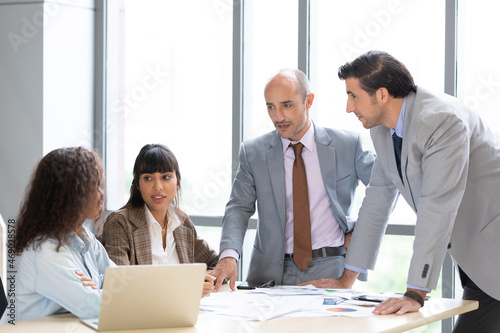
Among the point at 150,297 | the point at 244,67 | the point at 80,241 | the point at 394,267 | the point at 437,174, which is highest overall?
the point at 244,67

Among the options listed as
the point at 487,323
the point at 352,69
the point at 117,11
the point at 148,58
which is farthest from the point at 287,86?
the point at 117,11

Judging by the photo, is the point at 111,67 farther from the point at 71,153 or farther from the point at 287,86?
the point at 71,153

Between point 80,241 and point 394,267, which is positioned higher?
point 80,241

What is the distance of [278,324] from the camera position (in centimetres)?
208

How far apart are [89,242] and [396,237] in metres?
2.14

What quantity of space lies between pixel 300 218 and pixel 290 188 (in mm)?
158

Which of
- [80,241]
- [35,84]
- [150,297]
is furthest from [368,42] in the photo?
[150,297]

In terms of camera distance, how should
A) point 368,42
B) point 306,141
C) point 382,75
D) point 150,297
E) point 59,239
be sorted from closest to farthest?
1. point 150,297
2. point 59,239
3. point 382,75
4. point 306,141
5. point 368,42

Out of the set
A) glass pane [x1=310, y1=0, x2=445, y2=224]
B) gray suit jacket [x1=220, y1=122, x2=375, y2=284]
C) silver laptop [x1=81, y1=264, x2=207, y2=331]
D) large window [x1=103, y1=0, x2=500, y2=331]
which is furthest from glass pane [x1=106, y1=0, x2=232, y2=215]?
silver laptop [x1=81, y1=264, x2=207, y2=331]

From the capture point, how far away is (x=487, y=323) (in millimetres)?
2510

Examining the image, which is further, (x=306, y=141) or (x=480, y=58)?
(x=480, y=58)

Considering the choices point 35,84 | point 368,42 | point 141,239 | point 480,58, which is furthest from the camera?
point 35,84

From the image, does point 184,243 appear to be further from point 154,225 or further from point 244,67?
point 244,67

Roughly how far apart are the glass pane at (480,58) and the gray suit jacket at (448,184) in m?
1.30
